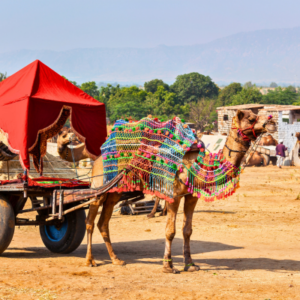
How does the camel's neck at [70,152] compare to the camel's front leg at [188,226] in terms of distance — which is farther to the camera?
the camel's neck at [70,152]

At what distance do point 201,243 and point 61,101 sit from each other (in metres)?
4.53

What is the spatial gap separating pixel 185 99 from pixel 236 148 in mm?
88123

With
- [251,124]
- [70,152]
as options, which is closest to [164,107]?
[70,152]

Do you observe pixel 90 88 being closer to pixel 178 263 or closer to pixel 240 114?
pixel 178 263

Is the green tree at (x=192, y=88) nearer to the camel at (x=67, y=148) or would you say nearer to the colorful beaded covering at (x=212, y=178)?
the camel at (x=67, y=148)

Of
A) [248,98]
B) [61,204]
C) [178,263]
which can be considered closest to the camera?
[61,204]

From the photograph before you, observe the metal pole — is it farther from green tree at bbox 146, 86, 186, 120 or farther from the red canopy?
green tree at bbox 146, 86, 186, 120

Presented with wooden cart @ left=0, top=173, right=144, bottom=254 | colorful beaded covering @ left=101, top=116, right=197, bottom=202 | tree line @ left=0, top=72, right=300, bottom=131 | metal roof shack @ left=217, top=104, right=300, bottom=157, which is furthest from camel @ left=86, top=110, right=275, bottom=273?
tree line @ left=0, top=72, right=300, bottom=131

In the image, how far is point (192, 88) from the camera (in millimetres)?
97438

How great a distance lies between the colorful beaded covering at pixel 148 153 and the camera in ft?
24.1

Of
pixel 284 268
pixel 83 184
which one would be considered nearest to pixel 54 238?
pixel 83 184

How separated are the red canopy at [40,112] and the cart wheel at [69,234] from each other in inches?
49.4

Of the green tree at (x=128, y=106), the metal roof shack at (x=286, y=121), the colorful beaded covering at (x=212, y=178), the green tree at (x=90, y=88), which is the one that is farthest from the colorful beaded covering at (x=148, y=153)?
the green tree at (x=90, y=88)

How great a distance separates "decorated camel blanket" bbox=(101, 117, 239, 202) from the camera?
726cm
